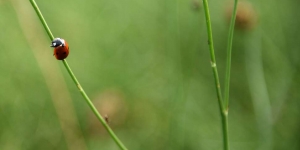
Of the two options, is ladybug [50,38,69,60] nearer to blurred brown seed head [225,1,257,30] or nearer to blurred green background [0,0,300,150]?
blurred green background [0,0,300,150]

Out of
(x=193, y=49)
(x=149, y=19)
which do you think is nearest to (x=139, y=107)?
(x=193, y=49)

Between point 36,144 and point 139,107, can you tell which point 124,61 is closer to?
point 139,107

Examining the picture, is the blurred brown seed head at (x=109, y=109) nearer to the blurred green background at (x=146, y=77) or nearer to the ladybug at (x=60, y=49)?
the blurred green background at (x=146, y=77)

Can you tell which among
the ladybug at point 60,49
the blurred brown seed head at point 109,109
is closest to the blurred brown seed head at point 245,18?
the blurred brown seed head at point 109,109

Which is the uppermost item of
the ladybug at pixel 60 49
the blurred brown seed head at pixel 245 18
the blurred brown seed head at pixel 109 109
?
the ladybug at pixel 60 49

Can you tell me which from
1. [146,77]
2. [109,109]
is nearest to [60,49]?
[109,109]

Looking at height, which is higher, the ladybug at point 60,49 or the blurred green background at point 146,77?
the ladybug at point 60,49

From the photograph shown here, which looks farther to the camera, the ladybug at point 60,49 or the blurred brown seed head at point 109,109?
the blurred brown seed head at point 109,109
